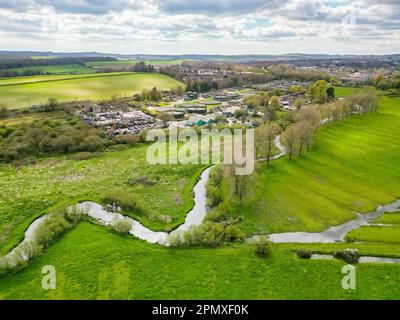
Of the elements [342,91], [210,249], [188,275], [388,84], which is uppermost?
[388,84]

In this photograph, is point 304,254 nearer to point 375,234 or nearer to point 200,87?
point 375,234

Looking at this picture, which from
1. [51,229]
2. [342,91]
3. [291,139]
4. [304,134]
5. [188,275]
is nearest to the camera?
[188,275]

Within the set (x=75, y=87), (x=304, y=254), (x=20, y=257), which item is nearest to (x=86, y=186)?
(x=20, y=257)

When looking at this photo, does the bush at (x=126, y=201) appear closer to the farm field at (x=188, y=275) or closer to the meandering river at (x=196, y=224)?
the meandering river at (x=196, y=224)

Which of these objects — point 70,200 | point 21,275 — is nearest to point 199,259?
point 21,275

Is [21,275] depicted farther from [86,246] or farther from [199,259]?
[199,259]

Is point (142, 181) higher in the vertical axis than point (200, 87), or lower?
lower

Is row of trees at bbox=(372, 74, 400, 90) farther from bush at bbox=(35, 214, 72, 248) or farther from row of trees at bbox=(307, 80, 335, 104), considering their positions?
bush at bbox=(35, 214, 72, 248)
